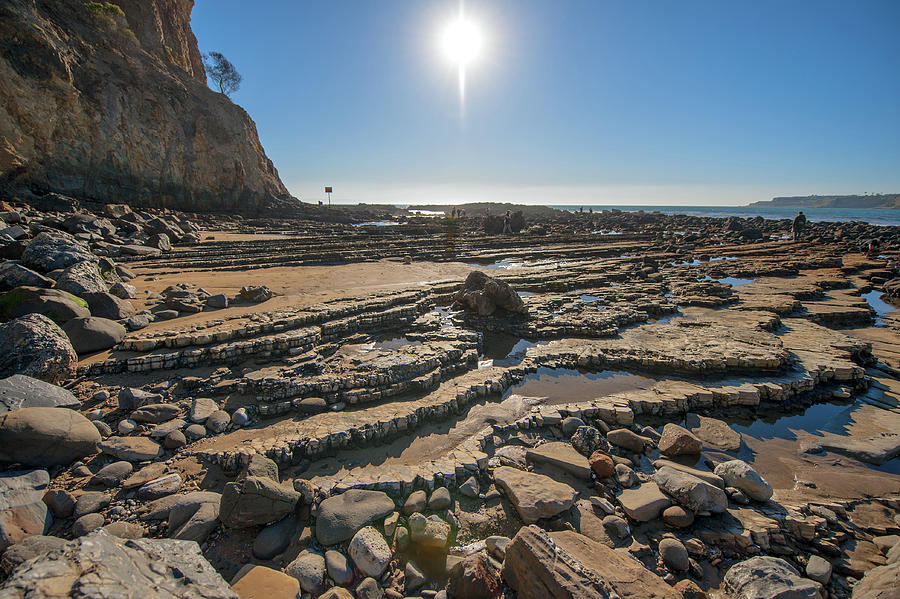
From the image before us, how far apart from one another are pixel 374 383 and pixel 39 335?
5.54 meters

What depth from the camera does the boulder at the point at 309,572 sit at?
305cm

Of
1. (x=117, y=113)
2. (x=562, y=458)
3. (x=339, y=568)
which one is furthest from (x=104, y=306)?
(x=117, y=113)

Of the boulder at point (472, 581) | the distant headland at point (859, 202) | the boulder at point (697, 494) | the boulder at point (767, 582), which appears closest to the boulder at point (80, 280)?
the boulder at point (472, 581)

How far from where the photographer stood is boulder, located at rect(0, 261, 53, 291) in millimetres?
7719

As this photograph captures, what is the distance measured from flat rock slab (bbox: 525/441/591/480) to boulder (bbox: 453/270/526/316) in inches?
240

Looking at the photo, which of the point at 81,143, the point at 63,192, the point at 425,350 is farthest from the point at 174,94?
the point at 425,350

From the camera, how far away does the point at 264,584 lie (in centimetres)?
297

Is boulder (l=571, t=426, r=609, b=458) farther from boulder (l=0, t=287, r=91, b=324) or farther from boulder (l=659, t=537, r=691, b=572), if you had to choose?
boulder (l=0, t=287, r=91, b=324)

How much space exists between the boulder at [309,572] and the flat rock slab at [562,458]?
301 centimetres

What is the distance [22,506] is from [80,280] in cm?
766

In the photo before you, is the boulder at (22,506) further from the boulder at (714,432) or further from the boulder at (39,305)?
the boulder at (714,432)

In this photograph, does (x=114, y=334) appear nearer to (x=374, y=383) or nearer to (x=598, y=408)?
(x=374, y=383)

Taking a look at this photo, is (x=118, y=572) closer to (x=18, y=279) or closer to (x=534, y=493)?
(x=534, y=493)

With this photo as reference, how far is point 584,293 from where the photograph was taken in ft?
47.2
